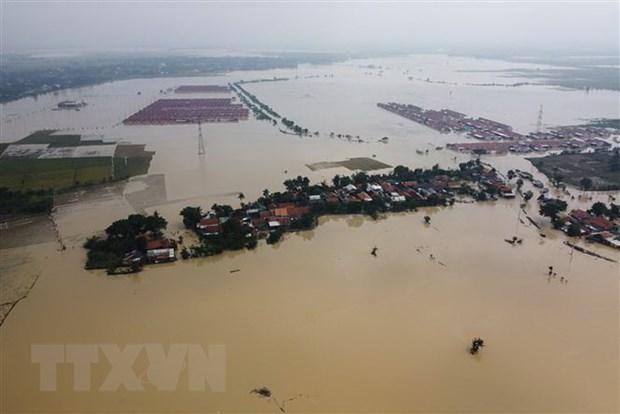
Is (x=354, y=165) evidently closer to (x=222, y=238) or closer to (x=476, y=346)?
(x=222, y=238)

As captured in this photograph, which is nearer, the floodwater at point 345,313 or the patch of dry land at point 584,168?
the floodwater at point 345,313

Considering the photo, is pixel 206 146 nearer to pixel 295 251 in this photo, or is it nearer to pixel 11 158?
pixel 11 158

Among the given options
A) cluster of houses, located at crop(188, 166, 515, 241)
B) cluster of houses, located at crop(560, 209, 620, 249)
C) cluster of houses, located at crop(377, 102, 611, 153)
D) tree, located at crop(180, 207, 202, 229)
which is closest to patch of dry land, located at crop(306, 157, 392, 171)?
cluster of houses, located at crop(188, 166, 515, 241)

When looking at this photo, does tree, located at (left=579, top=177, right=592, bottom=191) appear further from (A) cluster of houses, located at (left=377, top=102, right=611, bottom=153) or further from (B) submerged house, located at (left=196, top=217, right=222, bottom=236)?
(B) submerged house, located at (left=196, top=217, right=222, bottom=236)

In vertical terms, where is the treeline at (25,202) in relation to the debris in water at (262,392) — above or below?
above

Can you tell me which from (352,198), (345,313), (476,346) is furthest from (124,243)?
(476,346)

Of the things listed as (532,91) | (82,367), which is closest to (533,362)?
(82,367)

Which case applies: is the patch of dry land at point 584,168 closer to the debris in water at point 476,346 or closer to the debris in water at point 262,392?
the debris in water at point 476,346

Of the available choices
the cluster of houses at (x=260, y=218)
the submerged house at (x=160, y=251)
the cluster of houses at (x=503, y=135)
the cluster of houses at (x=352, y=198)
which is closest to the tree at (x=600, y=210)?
the cluster of houses at (x=352, y=198)
